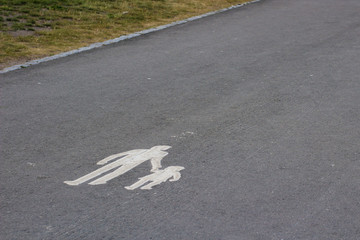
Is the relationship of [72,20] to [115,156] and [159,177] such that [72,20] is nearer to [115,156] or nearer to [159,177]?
[115,156]

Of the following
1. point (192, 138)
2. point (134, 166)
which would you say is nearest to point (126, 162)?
point (134, 166)

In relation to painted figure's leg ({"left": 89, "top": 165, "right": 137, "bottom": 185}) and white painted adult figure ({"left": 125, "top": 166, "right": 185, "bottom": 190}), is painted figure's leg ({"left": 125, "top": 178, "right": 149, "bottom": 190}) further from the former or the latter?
painted figure's leg ({"left": 89, "top": 165, "right": 137, "bottom": 185})

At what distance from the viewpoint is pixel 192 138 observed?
670cm

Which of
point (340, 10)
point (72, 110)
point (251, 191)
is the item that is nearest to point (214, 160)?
point (251, 191)

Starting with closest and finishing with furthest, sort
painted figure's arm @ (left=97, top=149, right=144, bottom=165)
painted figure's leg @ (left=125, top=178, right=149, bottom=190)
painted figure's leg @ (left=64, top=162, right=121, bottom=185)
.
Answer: painted figure's leg @ (left=125, top=178, right=149, bottom=190), painted figure's leg @ (left=64, top=162, right=121, bottom=185), painted figure's arm @ (left=97, top=149, right=144, bottom=165)

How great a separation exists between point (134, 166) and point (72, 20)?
30.0 feet

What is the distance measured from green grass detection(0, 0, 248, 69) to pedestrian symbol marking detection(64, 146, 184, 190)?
4812mm

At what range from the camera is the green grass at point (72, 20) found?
11.5 metres

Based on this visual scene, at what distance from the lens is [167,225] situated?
15.3 feet

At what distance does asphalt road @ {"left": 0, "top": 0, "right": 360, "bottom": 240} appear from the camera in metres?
4.76

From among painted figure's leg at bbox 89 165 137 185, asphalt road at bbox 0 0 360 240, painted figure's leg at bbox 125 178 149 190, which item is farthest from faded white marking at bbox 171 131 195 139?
painted figure's leg at bbox 125 178 149 190

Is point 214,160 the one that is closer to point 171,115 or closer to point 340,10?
point 171,115

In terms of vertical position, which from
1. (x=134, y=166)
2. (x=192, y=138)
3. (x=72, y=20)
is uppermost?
(x=72, y=20)

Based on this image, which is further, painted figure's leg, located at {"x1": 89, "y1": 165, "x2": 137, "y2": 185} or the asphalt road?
painted figure's leg, located at {"x1": 89, "y1": 165, "x2": 137, "y2": 185}
